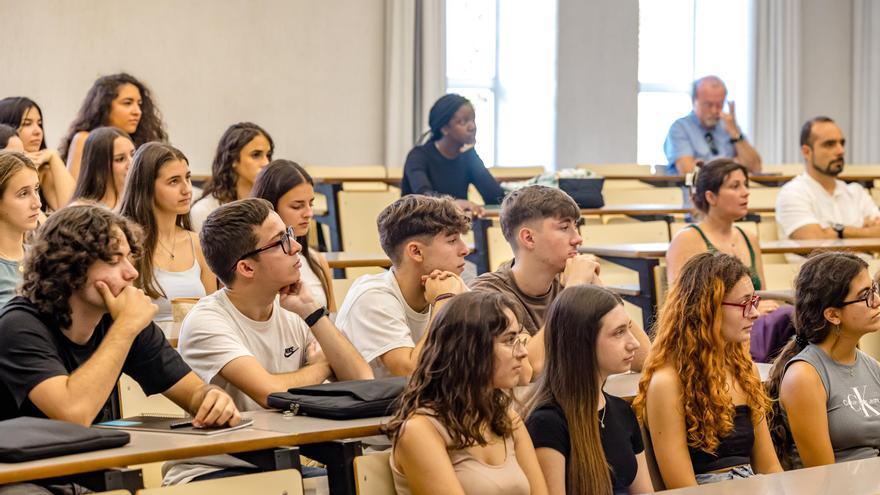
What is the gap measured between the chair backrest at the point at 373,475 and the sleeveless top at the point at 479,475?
0.06ft

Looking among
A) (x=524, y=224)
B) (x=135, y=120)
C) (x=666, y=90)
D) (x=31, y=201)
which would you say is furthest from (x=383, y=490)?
(x=666, y=90)

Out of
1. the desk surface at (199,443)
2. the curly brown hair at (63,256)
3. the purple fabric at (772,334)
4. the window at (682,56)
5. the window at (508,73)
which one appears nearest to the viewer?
the desk surface at (199,443)

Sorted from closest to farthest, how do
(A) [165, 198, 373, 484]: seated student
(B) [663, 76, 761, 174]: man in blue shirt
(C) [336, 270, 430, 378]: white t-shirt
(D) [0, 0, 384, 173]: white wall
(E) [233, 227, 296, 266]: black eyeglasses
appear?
(A) [165, 198, 373, 484]: seated student → (E) [233, 227, 296, 266]: black eyeglasses → (C) [336, 270, 430, 378]: white t-shirt → (D) [0, 0, 384, 173]: white wall → (B) [663, 76, 761, 174]: man in blue shirt

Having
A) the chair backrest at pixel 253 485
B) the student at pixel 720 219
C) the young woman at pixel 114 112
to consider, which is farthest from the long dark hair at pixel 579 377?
the young woman at pixel 114 112

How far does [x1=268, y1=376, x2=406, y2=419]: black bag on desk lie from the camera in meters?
2.41

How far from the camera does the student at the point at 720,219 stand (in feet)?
15.4

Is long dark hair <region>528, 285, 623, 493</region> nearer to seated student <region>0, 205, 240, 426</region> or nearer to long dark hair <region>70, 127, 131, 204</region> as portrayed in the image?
seated student <region>0, 205, 240, 426</region>

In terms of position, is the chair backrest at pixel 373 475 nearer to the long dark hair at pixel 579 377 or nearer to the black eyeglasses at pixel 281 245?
the long dark hair at pixel 579 377

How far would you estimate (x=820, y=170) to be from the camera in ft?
20.7

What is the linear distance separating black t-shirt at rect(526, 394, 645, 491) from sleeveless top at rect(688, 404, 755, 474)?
230mm

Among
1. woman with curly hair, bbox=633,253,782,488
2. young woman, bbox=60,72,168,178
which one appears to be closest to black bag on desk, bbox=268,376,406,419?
woman with curly hair, bbox=633,253,782,488

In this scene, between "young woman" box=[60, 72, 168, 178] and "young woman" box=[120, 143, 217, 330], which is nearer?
"young woman" box=[120, 143, 217, 330]

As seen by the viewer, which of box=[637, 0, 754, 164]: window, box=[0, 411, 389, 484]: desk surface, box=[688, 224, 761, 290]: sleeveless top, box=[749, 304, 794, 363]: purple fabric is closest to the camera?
box=[0, 411, 389, 484]: desk surface

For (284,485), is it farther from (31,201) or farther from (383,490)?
(31,201)
